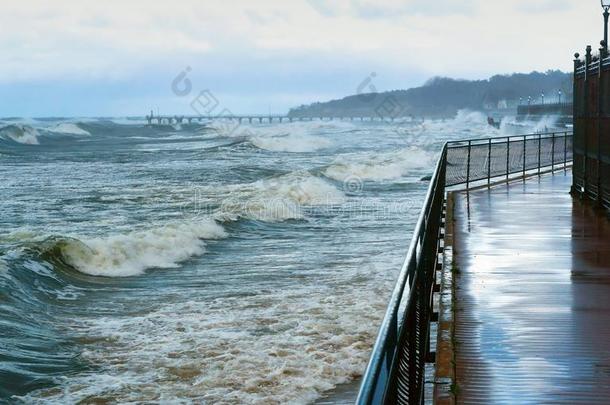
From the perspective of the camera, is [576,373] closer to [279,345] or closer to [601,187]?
[279,345]

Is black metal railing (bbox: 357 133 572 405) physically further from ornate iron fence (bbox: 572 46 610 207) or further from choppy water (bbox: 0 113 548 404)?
ornate iron fence (bbox: 572 46 610 207)

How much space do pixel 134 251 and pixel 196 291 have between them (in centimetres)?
460

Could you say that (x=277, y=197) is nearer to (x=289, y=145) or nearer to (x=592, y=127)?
(x=592, y=127)

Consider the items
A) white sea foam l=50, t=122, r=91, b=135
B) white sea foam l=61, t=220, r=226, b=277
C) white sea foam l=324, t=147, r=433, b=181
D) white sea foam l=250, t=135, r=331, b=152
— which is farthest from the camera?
white sea foam l=50, t=122, r=91, b=135

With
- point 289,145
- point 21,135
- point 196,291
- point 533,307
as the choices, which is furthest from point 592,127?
point 21,135

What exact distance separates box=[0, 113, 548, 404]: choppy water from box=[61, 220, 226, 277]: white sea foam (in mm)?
41

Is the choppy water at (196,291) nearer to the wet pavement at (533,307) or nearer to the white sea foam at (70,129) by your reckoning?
the wet pavement at (533,307)

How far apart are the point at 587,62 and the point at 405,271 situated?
12.1m

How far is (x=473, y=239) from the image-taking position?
1172cm

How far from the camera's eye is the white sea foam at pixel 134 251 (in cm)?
1653

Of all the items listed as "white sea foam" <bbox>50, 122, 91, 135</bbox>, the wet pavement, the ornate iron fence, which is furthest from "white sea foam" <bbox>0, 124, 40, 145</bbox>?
the wet pavement

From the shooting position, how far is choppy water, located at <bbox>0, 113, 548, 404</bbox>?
8.92 meters

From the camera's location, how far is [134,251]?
57.6 feet

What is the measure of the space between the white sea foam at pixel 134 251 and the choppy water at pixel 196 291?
4 cm
